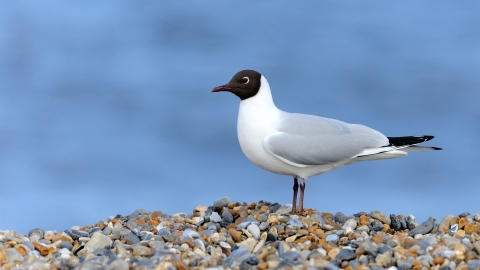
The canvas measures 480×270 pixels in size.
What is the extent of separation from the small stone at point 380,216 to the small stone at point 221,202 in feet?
5.69

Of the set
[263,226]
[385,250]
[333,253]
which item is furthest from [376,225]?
[333,253]

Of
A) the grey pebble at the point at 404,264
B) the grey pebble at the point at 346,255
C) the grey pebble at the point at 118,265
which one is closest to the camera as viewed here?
the grey pebble at the point at 118,265

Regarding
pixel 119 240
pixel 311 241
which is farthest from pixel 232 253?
pixel 119 240

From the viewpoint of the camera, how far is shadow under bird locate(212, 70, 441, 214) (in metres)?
8.50

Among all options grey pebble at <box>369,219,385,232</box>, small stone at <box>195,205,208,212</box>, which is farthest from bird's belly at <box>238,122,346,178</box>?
small stone at <box>195,205,208,212</box>

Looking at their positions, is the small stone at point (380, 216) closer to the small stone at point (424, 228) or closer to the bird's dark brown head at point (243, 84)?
the small stone at point (424, 228)

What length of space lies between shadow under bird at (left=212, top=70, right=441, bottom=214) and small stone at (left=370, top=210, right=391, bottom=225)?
0.65 meters

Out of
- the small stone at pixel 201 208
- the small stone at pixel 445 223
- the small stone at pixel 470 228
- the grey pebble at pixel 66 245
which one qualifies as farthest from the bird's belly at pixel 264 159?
the grey pebble at pixel 66 245

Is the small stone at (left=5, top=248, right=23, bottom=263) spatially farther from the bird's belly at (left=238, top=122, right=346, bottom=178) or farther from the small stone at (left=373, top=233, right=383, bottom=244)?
the small stone at (left=373, top=233, right=383, bottom=244)

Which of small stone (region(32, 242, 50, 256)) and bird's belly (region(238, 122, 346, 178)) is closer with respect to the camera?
small stone (region(32, 242, 50, 256))

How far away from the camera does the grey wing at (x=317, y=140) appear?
8.45 metres

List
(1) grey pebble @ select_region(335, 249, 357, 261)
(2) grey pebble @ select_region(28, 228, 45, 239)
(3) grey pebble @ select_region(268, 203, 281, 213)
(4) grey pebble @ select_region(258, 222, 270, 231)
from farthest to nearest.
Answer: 1. (3) grey pebble @ select_region(268, 203, 281, 213)
2. (2) grey pebble @ select_region(28, 228, 45, 239)
3. (4) grey pebble @ select_region(258, 222, 270, 231)
4. (1) grey pebble @ select_region(335, 249, 357, 261)

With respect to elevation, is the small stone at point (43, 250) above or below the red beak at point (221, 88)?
below

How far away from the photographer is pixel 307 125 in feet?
28.8
